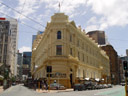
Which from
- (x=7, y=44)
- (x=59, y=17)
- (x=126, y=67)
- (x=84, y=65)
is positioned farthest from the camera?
(x=7, y=44)

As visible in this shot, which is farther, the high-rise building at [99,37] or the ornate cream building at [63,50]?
the high-rise building at [99,37]

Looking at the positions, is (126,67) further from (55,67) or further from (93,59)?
(93,59)

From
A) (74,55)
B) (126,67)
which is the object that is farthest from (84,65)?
(126,67)

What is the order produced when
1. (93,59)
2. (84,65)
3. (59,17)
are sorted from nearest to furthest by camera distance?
(59,17) → (84,65) → (93,59)

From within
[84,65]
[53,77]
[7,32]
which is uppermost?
[7,32]

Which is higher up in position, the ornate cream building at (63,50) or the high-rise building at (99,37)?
the high-rise building at (99,37)

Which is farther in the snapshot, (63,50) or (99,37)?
(99,37)

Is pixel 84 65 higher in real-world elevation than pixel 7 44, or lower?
lower

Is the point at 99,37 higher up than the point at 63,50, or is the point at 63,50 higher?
the point at 99,37

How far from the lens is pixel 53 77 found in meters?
36.9

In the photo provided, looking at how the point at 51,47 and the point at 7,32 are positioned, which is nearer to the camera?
the point at 51,47

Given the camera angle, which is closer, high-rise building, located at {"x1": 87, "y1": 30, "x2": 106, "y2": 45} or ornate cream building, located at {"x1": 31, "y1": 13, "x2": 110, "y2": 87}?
ornate cream building, located at {"x1": 31, "y1": 13, "x2": 110, "y2": 87}

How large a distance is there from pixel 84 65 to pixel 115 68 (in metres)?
61.9

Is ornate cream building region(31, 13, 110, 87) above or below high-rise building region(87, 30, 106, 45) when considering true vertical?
below
